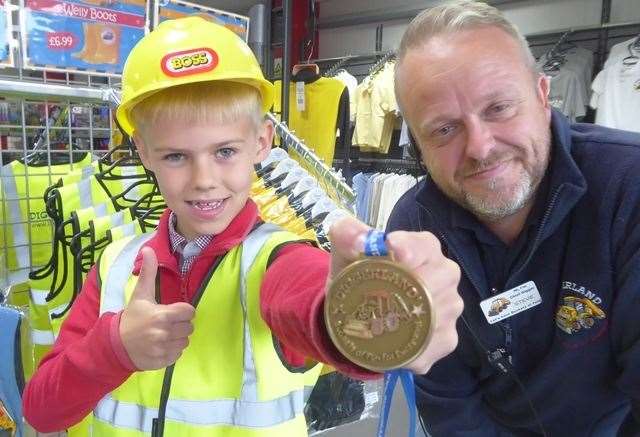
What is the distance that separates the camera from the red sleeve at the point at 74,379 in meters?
0.72

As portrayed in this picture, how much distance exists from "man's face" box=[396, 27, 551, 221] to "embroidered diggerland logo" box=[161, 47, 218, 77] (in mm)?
525

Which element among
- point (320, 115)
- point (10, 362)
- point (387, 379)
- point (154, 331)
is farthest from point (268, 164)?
point (320, 115)

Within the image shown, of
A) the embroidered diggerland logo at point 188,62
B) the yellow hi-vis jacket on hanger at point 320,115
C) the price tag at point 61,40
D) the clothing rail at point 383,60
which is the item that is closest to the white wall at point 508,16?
the clothing rail at point 383,60

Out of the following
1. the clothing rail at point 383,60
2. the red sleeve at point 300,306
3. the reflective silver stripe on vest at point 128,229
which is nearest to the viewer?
the red sleeve at point 300,306

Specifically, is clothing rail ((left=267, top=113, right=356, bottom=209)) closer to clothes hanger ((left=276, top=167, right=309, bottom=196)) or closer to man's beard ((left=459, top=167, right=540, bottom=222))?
clothes hanger ((left=276, top=167, right=309, bottom=196))

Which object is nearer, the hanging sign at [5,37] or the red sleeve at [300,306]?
the red sleeve at [300,306]

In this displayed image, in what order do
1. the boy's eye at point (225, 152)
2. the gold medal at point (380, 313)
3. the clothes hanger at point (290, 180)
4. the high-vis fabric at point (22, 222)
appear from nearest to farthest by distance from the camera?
the gold medal at point (380, 313), the boy's eye at point (225, 152), the clothes hanger at point (290, 180), the high-vis fabric at point (22, 222)

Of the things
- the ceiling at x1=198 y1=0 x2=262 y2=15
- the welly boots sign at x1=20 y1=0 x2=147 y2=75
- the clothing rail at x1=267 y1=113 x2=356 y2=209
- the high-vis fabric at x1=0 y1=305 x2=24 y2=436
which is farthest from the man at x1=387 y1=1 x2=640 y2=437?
the ceiling at x1=198 y1=0 x2=262 y2=15

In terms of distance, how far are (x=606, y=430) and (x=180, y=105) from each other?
125cm

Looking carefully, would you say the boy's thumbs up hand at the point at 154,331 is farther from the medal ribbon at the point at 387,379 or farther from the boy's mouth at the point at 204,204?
the medal ribbon at the point at 387,379

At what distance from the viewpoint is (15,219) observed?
180 centimetres

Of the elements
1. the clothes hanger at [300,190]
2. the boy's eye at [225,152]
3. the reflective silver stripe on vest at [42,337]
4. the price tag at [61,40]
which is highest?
the price tag at [61,40]

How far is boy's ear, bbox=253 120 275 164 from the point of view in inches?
35.6

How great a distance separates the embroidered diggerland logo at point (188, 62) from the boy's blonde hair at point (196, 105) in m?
0.03
